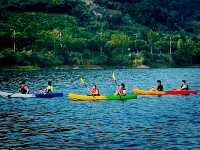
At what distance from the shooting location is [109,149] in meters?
41.2

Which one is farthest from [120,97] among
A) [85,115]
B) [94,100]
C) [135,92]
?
[85,115]

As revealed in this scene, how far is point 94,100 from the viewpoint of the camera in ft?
256

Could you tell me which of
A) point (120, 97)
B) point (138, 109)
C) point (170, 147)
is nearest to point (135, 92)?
point (120, 97)

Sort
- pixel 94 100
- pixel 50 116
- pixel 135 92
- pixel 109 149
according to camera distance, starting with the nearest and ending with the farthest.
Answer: pixel 109 149, pixel 50 116, pixel 94 100, pixel 135 92

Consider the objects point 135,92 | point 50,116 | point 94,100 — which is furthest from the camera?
point 135,92

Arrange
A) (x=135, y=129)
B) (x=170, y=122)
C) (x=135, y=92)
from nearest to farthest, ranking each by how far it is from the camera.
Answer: (x=135, y=129) → (x=170, y=122) → (x=135, y=92)

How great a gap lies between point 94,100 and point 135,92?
521 inches

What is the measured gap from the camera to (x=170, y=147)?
137 ft

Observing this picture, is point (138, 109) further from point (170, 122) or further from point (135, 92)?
point (135, 92)

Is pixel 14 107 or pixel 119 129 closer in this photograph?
pixel 119 129

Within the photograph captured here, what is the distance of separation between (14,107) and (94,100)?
12.7 meters

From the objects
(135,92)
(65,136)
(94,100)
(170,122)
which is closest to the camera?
(65,136)

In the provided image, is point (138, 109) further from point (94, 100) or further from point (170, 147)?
point (170, 147)

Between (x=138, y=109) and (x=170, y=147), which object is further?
(x=138, y=109)
